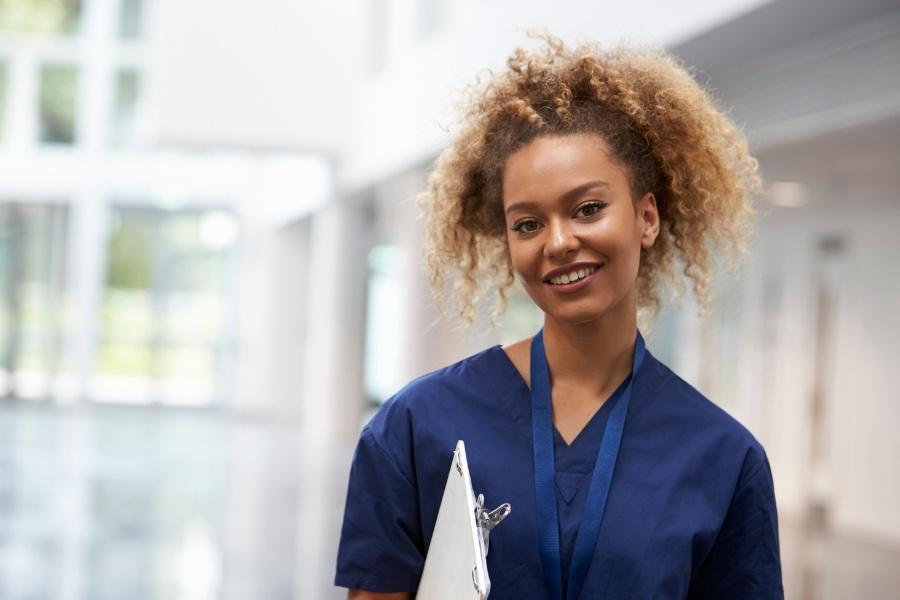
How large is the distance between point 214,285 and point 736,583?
20.7 metres

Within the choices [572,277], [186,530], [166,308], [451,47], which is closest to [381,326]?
[166,308]

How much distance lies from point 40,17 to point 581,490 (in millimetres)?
25889

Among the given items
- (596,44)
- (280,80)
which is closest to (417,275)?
(280,80)

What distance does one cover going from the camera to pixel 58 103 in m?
21.4

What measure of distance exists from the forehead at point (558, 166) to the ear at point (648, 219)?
83mm

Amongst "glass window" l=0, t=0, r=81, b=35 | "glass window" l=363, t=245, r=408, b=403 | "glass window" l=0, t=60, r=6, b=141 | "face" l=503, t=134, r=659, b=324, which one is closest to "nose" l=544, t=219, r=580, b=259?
"face" l=503, t=134, r=659, b=324

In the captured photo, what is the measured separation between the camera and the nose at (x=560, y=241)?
1.55 meters

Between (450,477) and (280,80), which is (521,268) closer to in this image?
(450,477)

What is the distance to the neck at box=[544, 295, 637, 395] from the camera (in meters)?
1.66

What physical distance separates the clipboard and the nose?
10.0 inches

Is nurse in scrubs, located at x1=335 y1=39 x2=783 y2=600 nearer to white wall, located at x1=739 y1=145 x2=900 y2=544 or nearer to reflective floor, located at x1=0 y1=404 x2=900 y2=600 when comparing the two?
reflective floor, located at x1=0 y1=404 x2=900 y2=600

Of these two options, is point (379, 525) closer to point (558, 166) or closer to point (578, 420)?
point (578, 420)

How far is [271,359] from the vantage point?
20266 mm

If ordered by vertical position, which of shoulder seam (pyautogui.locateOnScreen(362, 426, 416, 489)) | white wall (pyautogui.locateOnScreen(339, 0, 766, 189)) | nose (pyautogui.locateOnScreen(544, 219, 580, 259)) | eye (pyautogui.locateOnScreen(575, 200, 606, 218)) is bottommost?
shoulder seam (pyautogui.locateOnScreen(362, 426, 416, 489))
